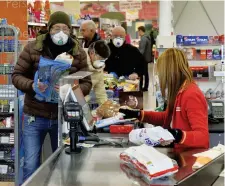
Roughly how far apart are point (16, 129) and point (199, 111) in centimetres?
252

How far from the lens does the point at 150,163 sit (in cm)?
183

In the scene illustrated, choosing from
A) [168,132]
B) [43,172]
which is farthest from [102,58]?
[43,172]

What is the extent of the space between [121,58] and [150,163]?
15.6 ft

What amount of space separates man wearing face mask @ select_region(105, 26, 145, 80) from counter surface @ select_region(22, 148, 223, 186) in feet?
13.2

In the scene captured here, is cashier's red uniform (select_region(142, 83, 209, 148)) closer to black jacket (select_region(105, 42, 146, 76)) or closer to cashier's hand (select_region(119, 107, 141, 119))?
cashier's hand (select_region(119, 107, 141, 119))

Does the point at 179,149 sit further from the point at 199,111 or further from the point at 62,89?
the point at 62,89

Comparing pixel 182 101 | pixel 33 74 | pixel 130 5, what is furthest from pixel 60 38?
pixel 130 5

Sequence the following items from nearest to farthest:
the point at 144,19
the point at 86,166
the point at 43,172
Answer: the point at 43,172 → the point at 86,166 → the point at 144,19

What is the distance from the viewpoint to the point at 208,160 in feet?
6.86

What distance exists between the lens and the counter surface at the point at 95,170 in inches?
73.3

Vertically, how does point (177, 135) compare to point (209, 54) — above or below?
below

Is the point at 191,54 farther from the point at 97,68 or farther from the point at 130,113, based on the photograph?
the point at 130,113

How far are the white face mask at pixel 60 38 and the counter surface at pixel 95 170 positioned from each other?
1224mm

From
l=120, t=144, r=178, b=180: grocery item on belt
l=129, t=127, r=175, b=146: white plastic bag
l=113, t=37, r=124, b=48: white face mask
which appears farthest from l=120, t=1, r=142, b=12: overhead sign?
l=120, t=144, r=178, b=180: grocery item on belt
